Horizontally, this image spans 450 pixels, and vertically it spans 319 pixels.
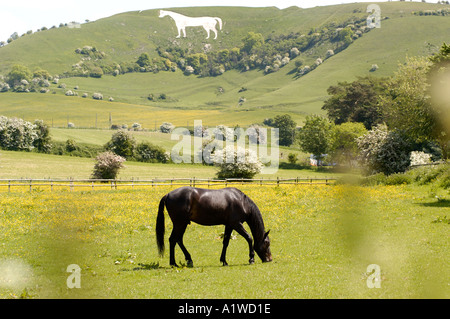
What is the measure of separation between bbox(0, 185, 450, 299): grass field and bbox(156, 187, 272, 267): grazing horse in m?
0.87

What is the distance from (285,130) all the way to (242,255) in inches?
5314

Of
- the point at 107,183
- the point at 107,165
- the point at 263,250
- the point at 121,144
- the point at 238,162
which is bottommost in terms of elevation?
the point at 107,183

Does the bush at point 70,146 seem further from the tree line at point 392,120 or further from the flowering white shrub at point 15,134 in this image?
the tree line at point 392,120

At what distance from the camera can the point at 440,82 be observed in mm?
29281

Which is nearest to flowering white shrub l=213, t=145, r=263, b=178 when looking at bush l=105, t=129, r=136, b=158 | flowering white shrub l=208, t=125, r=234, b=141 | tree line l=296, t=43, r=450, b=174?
tree line l=296, t=43, r=450, b=174

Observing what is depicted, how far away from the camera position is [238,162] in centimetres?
6931

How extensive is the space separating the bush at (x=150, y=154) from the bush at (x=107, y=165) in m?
30.7

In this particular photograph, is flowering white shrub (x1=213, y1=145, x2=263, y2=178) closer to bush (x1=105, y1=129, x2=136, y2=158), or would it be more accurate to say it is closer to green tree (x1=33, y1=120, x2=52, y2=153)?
bush (x1=105, y1=129, x2=136, y2=158)

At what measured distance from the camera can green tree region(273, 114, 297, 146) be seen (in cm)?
14575

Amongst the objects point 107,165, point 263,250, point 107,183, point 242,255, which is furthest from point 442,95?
point 107,165

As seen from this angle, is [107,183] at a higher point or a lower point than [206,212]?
lower

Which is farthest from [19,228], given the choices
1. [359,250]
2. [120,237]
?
[359,250]

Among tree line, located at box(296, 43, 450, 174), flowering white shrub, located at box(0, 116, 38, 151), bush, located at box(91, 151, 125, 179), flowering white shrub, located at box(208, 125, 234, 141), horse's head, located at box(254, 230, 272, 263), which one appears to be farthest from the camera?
flowering white shrub, located at box(208, 125, 234, 141)

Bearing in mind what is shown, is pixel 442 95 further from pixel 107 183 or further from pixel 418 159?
pixel 107 183
